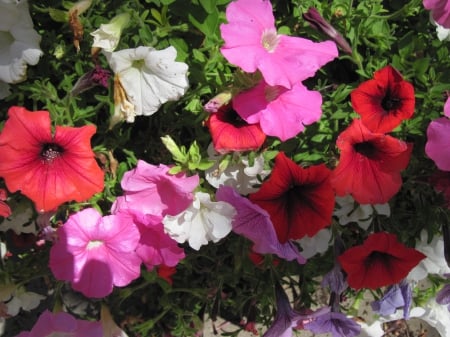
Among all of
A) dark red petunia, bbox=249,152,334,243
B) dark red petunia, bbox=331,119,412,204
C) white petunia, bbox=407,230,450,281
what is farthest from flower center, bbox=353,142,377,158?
white petunia, bbox=407,230,450,281

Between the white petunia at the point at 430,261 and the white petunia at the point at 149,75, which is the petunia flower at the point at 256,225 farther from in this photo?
the white petunia at the point at 430,261

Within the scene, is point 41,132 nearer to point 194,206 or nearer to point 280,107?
point 194,206

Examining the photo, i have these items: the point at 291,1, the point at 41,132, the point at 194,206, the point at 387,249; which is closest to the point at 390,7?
the point at 291,1

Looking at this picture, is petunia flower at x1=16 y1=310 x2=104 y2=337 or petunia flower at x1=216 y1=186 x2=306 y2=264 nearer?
petunia flower at x1=216 y1=186 x2=306 y2=264

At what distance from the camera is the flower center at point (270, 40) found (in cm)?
117

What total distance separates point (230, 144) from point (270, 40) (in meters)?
0.24

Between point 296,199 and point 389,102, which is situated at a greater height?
point 389,102

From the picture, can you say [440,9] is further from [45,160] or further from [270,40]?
[45,160]

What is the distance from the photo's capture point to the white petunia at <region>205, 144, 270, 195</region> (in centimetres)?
128

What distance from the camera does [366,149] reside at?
127 centimetres

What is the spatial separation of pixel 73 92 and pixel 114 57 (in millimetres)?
170

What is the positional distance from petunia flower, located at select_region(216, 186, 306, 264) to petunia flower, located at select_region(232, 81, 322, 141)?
0.15 metres

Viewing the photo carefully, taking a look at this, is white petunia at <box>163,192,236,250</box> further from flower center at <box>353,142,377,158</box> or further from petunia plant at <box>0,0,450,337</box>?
flower center at <box>353,142,377,158</box>

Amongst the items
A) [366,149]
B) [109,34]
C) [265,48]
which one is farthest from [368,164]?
[109,34]
